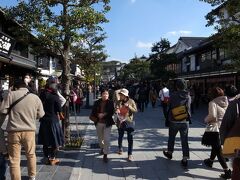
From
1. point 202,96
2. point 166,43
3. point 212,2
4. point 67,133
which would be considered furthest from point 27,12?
point 166,43

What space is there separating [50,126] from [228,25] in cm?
647

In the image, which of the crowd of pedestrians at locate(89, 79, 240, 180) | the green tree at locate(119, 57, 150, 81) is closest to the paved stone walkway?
the crowd of pedestrians at locate(89, 79, 240, 180)

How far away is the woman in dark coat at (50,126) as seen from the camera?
7.94 meters

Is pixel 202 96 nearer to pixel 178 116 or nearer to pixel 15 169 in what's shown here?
pixel 178 116

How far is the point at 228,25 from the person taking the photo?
1145 centimetres

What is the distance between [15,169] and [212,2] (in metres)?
8.04

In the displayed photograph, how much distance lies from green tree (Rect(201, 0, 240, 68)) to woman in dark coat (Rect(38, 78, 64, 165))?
18.6 feet

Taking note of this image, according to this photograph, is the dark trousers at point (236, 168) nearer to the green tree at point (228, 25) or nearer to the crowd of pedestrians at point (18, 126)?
the crowd of pedestrians at point (18, 126)

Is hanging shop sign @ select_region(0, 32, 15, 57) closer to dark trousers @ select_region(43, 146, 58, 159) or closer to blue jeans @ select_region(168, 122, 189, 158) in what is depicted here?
dark trousers @ select_region(43, 146, 58, 159)

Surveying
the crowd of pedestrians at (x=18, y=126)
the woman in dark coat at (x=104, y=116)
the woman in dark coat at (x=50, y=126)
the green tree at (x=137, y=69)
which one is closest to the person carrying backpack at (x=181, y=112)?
the woman in dark coat at (x=104, y=116)

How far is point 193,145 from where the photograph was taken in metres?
10.3

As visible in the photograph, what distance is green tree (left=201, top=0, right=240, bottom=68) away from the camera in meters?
10.8

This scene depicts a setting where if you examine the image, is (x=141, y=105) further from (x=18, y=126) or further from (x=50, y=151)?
(x=18, y=126)

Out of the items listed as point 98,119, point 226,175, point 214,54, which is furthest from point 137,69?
point 226,175
